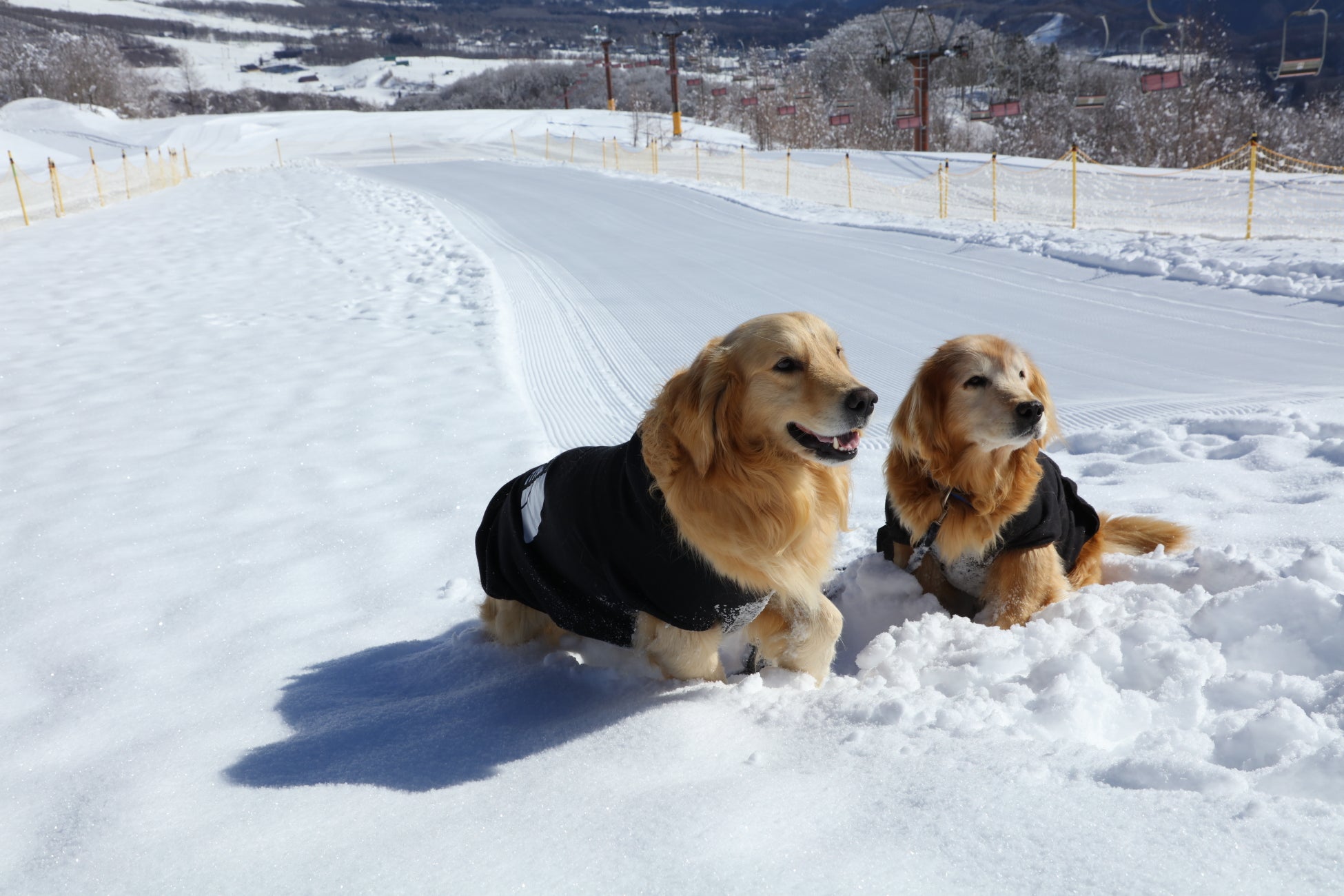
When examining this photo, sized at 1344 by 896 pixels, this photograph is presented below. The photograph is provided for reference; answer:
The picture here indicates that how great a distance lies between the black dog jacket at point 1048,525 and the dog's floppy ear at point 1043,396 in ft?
A: 0.37

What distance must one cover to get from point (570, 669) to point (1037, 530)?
173 centimetres

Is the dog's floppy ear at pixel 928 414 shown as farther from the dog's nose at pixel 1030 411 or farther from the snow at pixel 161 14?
the snow at pixel 161 14

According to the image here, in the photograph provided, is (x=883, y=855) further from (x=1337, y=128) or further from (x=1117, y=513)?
(x=1337, y=128)

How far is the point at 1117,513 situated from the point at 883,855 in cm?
314

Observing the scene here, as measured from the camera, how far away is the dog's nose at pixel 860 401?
7.32ft

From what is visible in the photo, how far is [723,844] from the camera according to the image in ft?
5.67

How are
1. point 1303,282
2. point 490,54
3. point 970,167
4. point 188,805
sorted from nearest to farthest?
point 188,805 < point 1303,282 < point 970,167 < point 490,54

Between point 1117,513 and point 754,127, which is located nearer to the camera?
point 1117,513

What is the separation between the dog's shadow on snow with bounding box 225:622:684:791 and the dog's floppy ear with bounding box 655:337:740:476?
0.78m

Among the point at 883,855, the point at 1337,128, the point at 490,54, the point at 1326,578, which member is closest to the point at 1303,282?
the point at 1326,578

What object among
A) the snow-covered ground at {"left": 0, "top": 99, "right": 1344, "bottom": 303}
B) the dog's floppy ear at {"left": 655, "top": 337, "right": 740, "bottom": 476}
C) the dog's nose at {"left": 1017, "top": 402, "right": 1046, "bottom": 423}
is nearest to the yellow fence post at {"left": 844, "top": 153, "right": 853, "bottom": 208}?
the snow-covered ground at {"left": 0, "top": 99, "right": 1344, "bottom": 303}

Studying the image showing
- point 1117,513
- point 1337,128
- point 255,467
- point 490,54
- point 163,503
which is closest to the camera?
point 1117,513

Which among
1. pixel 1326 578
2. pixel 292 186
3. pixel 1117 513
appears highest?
pixel 292 186

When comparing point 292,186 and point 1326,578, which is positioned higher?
point 292,186
